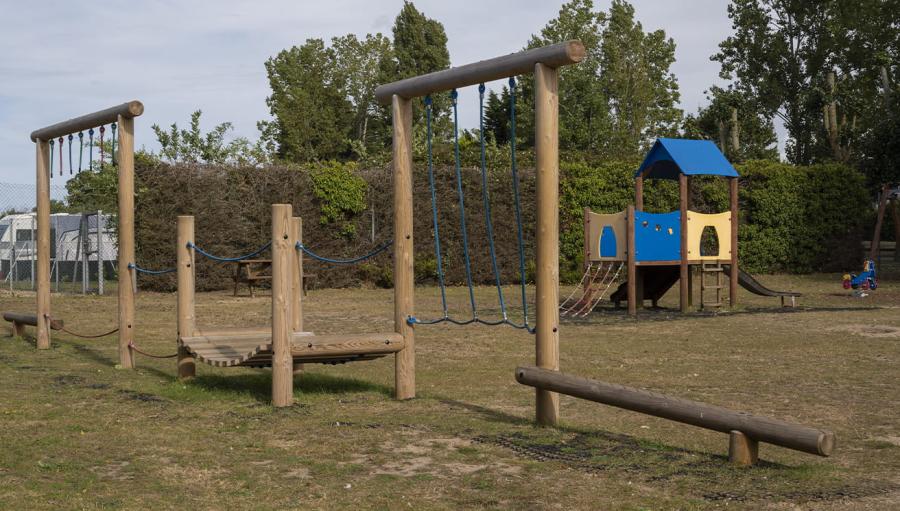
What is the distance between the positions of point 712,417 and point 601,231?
11523mm

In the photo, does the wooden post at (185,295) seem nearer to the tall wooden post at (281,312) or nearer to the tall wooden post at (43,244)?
the tall wooden post at (281,312)

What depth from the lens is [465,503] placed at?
4879 millimetres

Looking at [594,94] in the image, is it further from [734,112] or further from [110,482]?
[110,482]

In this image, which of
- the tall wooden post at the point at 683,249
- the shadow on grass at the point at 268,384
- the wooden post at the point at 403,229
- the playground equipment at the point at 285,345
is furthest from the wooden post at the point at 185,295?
the tall wooden post at the point at 683,249

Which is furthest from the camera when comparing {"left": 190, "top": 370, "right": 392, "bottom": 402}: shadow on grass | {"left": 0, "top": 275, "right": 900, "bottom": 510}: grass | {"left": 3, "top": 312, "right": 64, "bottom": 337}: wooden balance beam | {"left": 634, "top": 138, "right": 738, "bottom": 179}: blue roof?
{"left": 634, "top": 138, "right": 738, "bottom": 179}: blue roof

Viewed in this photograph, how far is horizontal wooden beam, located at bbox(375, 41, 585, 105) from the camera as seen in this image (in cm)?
657

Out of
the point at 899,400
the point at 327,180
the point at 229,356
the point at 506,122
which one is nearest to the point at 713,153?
the point at 327,180

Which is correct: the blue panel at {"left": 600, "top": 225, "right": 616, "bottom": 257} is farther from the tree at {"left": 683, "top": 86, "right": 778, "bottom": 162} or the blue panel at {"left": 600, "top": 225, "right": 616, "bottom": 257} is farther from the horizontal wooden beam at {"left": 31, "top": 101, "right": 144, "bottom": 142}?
the tree at {"left": 683, "top": 86, "right": 778, "bottom": 162}

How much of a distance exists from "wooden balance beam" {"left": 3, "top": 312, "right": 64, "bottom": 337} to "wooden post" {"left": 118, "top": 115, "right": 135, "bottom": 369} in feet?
7.91

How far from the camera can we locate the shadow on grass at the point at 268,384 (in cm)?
851

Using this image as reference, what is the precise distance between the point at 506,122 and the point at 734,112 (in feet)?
33.0

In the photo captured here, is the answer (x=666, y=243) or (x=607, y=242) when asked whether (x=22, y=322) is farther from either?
(x=666, y=243)

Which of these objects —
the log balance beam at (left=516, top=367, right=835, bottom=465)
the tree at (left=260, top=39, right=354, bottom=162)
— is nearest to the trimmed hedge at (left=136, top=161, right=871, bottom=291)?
the log balance beam at (left=516, top=367, right=835, bottom=465)

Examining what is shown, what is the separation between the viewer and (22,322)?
1277cm
